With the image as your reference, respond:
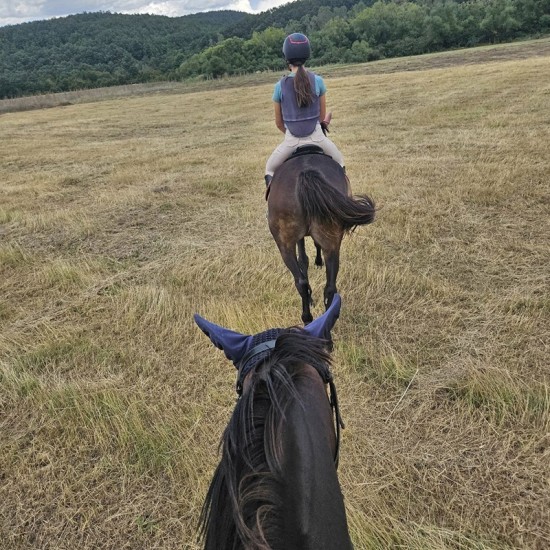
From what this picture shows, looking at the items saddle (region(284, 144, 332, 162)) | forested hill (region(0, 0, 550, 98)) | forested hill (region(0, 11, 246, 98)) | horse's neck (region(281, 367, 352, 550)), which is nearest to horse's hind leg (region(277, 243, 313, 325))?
saddle (region(284, 144, 332, 162))

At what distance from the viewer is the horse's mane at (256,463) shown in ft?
3.02

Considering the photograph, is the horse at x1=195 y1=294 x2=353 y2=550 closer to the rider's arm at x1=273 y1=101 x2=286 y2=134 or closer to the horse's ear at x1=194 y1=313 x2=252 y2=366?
the horse's ear at x1=194 y1=313 x2=252 y2=366

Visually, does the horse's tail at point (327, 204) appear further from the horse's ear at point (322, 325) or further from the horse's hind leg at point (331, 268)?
the horse's ear at point (322, 325)

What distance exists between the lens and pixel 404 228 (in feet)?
19.1

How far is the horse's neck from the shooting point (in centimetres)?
91

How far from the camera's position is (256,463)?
100 cm

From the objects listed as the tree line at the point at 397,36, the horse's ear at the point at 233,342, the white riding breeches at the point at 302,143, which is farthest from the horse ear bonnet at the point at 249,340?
the tree line at the point at 397,36

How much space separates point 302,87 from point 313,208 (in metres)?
1.24

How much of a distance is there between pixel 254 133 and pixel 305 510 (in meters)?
15.7

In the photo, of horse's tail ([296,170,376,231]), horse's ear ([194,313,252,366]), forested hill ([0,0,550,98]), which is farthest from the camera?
forested hill ([0,0,550,98])

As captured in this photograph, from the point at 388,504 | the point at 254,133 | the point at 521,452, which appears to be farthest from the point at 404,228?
the point at 254,133

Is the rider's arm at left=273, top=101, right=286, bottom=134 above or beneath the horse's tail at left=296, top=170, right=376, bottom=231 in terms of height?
above

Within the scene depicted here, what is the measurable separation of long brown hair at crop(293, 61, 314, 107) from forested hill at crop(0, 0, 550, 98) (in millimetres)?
63114

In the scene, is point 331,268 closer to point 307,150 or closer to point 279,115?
point 307,150
